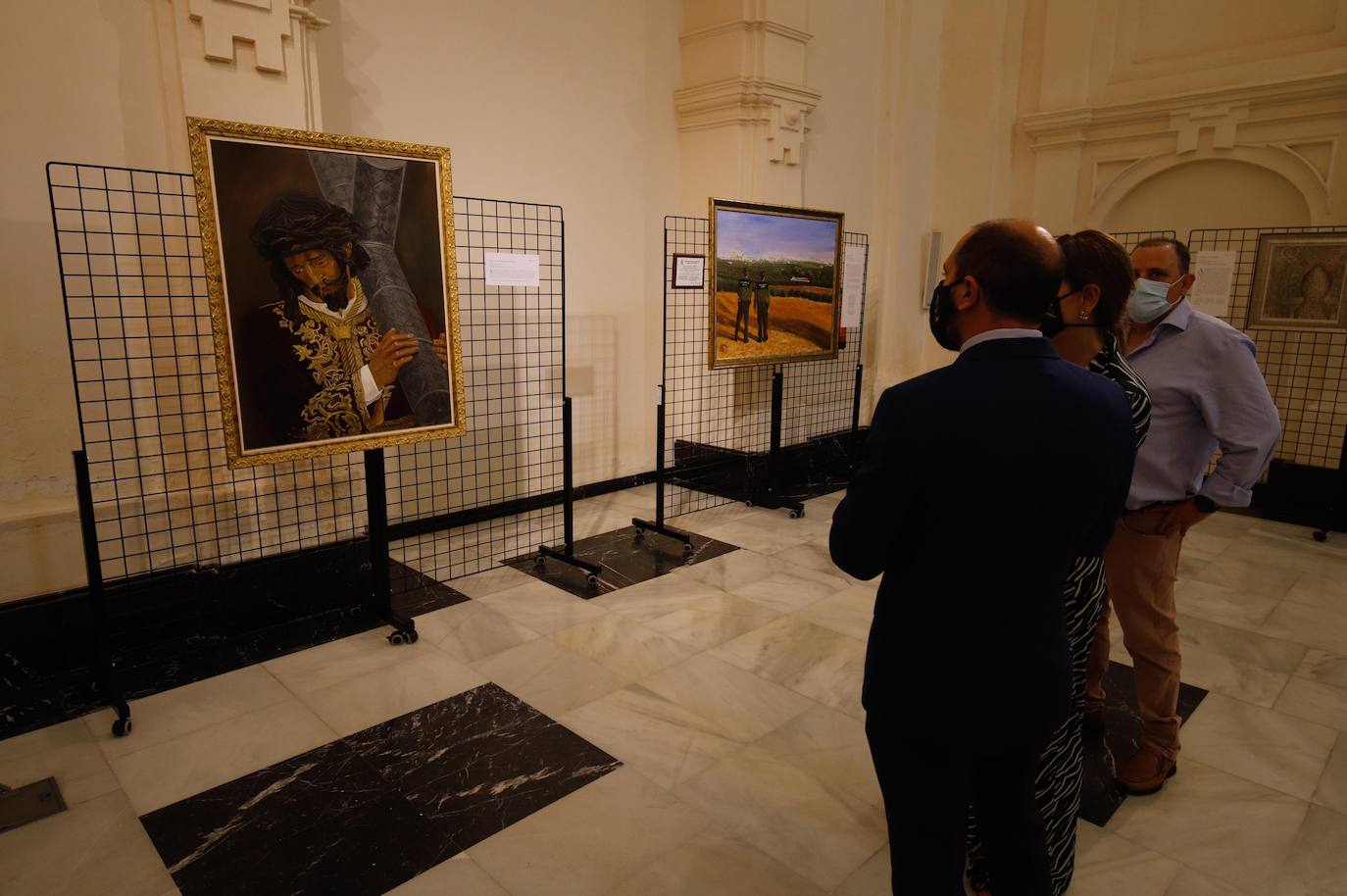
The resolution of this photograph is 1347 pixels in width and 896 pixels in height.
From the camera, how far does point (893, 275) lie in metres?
7.64

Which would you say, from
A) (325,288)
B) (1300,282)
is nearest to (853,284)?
(1300,282)

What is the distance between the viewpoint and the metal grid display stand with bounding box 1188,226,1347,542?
593 cm

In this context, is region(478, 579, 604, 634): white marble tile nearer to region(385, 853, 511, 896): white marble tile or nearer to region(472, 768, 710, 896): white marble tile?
region(472, 768, 710, 896): white marble tile

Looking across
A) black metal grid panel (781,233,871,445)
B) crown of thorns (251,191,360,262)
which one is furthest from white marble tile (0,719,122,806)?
black metal grid panel (781,233,871,445)

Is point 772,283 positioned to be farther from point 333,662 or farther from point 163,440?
point 163,440

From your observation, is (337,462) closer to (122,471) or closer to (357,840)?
(122,471)

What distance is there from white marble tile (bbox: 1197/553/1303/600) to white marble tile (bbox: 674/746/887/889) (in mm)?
3247

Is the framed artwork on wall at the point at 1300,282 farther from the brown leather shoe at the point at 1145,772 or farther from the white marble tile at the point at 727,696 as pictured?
the white marble tile at the point at 727,696

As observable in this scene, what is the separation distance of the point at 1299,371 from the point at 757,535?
4.42 metres

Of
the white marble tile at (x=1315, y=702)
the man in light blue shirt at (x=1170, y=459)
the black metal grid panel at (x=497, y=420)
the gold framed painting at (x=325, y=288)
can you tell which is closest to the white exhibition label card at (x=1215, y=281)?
the white marble tile at (x=1315, y=702)

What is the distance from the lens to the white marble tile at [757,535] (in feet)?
16.8

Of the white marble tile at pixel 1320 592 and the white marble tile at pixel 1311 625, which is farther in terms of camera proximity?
the white marble tile at pixel 1320 592

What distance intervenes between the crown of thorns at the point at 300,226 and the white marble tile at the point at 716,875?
2.57 metres

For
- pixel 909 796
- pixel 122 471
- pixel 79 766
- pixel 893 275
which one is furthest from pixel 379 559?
pixel 893 275
